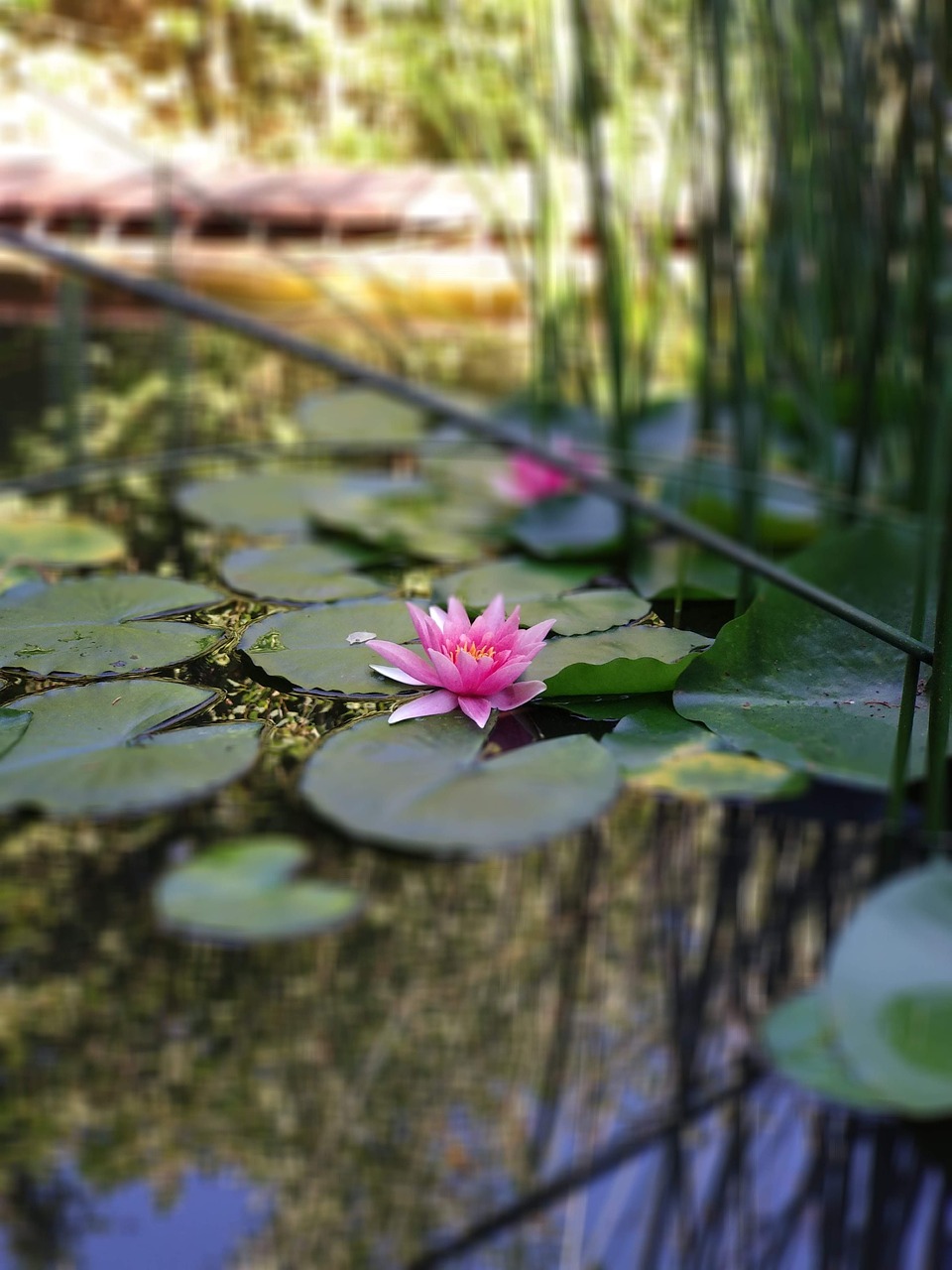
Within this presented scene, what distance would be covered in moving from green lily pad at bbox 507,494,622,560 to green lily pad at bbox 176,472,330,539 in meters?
0.23

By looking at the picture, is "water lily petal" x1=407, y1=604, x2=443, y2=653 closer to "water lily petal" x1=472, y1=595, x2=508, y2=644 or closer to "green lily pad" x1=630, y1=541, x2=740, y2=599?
"water lily petal" x1=472, y1=595, x2=508, y2=644

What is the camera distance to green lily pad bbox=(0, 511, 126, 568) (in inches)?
42.3

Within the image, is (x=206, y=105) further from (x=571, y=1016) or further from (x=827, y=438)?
(x=571, y=1016)

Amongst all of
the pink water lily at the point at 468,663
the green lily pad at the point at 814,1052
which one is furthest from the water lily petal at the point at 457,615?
the green lily pad at the point at 814,1052

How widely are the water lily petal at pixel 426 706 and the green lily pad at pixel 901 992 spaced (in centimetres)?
29

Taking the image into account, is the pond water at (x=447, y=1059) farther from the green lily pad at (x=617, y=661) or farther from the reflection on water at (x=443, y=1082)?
the green lily pad at (x=617, y=661)

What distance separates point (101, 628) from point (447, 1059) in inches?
19.5

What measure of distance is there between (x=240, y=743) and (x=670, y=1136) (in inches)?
14.0

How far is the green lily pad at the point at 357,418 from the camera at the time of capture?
163cm

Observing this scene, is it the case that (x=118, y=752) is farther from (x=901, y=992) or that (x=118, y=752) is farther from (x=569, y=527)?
(x=569, y=527)

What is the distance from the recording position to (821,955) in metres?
0.54

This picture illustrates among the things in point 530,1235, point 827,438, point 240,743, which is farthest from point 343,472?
point 530,1235

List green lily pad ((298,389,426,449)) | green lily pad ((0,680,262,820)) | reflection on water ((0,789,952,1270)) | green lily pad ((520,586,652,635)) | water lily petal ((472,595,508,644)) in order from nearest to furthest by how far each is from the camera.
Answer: reflection on water ((0,789,952,1270)), green lily pad ((0,680,262,820)), water lily petal ((472,595,508,644)), green lily pad ((520,586,652,635)), green lily pad ((298,389,426,449))

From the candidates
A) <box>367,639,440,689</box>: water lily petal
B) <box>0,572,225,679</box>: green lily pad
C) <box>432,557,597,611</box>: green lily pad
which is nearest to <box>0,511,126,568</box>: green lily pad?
<box>0,572,225,679</box>: green lily pad
